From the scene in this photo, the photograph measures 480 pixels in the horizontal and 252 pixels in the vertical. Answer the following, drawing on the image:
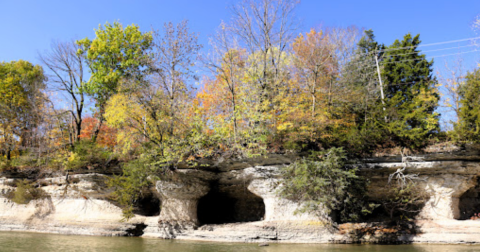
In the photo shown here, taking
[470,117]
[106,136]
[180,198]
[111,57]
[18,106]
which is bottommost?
[180,198]

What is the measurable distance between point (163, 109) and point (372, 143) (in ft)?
35.2

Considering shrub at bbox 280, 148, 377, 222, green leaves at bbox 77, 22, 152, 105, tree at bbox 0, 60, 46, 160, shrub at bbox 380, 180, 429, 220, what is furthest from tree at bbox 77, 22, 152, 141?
shrub at bbox 380, 180, 429, 220

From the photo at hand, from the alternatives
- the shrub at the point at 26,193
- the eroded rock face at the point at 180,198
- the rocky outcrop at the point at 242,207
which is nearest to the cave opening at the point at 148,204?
the rocky outcrop at the point at 242,207

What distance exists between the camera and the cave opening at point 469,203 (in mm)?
14477

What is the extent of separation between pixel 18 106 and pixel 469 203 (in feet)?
99.1

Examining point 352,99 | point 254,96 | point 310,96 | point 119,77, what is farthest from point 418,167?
point 119,77

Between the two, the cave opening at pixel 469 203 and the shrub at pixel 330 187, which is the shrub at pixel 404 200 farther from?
the cave opening at pixel 469 203

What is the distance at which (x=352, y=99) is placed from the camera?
60.0 ft

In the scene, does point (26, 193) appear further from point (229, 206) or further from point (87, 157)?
point (229, 206)

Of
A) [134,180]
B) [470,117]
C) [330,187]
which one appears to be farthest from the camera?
[134,180]

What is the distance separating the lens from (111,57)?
23188 mm

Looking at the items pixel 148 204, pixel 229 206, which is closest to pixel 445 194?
pixel 229 206

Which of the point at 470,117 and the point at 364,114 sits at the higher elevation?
Result: the point at 364,114

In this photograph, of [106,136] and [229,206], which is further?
[106,136]
